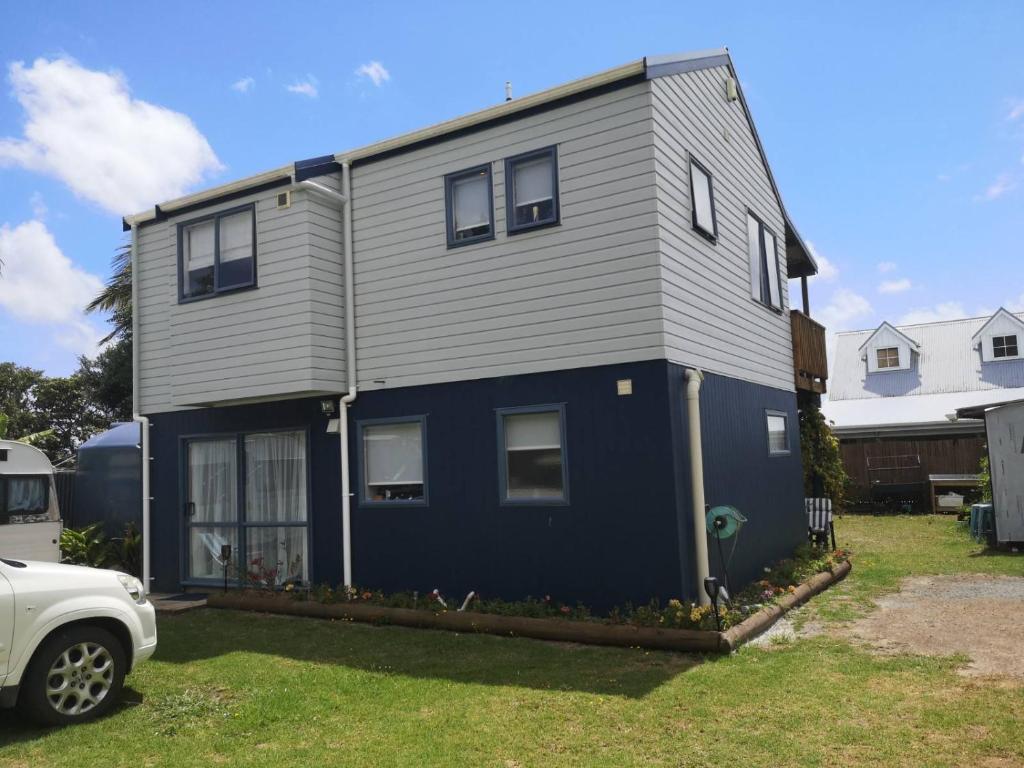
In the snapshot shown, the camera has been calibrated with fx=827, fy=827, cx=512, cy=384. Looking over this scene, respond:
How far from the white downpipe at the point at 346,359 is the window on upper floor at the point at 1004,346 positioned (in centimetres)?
2608

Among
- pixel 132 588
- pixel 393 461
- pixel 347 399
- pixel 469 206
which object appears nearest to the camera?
pixel 132 588

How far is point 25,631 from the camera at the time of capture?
562 centimetres

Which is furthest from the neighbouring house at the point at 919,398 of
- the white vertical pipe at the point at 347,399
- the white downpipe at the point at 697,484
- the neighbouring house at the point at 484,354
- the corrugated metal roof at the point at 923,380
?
the white vertical pipe at the point at 347,399

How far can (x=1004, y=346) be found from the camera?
28.7 metres

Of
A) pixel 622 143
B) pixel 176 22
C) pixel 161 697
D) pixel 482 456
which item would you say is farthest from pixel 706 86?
pixel 161 697

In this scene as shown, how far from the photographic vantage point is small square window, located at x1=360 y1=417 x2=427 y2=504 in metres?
10.1

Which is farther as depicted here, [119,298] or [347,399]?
[119,298]

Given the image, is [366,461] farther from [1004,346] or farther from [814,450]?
[1004,346]

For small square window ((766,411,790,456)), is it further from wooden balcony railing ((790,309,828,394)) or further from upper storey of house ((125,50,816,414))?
wooden balcony railing ((790,309,828,394))

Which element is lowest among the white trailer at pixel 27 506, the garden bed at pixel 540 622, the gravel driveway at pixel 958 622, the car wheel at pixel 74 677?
the gravel driveway at pixel 958 622

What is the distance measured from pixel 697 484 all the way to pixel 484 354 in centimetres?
283

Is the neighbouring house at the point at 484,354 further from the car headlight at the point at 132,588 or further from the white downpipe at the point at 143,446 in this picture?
the car headlight at the point at 132,588

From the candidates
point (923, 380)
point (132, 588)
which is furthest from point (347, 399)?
point (923, 380)

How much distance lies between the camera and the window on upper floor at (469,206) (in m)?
9.80
